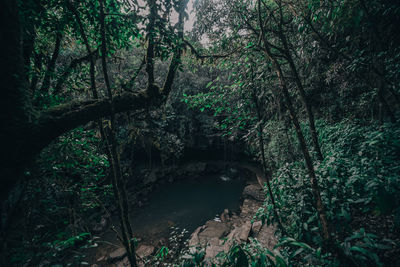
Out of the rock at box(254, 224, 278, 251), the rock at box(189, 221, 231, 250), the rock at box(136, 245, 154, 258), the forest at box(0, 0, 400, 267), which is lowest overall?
the rock at box(136, 245, 154, 258)

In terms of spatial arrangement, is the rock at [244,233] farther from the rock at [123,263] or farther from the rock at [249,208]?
the rock at [123,263]

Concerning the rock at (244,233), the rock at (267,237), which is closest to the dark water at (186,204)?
the rock at (244,233)

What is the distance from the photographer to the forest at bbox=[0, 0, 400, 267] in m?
1.88

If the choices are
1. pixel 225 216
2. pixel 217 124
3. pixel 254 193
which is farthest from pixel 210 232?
pixel 217 124

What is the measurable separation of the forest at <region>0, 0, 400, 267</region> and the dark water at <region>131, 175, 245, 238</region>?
209 millimetres

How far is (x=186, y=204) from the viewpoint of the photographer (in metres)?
8.19

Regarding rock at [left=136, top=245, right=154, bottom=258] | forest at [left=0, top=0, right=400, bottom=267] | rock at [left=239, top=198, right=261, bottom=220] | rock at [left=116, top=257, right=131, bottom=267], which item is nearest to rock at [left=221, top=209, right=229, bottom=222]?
forest at [left=0, top=0, right=400, bottom=267]

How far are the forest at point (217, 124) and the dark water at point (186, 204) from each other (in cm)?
21

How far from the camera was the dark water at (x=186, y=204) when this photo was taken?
6.55 meters

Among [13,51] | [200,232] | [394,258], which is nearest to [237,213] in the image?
[200,232]

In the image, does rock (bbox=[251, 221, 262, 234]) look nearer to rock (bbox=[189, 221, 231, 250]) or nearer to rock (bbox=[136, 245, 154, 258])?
rock (bbox=[189, 221, 231, 250])

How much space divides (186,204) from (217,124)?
6.22 metres

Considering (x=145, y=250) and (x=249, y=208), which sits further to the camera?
(x=249, y=208)

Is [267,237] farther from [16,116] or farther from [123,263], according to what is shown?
[16,116]
